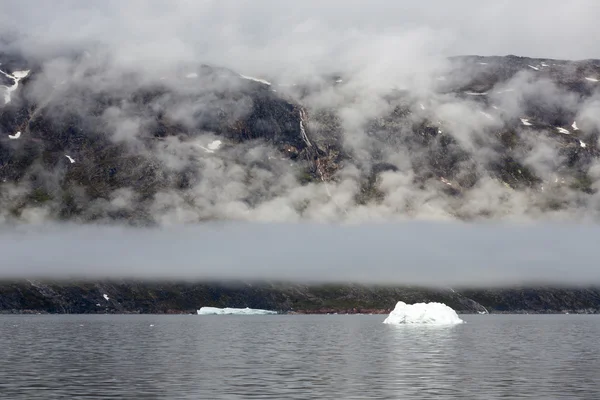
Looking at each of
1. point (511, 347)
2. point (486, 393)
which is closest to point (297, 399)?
point (486, 393)

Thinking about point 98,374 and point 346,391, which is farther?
point 98,374

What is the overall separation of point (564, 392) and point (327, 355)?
164 ft

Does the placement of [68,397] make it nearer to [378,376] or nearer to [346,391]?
[346,391]

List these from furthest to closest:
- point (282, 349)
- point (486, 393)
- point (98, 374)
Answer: point (282, 349) → point (98, 374) → point (486, 393)

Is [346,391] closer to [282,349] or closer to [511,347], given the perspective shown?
[282,349]

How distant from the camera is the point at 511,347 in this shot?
136250 millimetres

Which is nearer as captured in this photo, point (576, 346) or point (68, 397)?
point (68, 397)

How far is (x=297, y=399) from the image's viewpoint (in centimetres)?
6862

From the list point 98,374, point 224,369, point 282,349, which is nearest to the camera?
point 98,374

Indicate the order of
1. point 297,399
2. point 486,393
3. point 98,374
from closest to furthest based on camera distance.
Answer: point 297,399
point 486,393
point 98,374

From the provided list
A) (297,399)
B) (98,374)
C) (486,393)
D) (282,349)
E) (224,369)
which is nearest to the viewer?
(297,399)

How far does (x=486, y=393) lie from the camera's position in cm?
7319

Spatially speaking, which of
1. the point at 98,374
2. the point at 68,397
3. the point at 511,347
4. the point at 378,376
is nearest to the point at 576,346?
the point at 511,347

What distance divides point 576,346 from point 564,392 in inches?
2787
